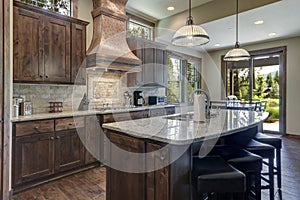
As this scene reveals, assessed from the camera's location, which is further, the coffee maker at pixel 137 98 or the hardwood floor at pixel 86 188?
the coffee maker at pixel 137 98

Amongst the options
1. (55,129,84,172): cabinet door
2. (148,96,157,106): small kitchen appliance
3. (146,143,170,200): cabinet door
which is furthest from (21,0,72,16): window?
(146,143,170,200): cabinet door

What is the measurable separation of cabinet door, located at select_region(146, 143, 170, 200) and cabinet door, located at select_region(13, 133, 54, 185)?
1851mm

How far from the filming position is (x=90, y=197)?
8.17 ft

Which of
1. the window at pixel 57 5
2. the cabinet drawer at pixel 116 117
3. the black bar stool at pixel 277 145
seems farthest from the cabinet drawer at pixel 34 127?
the black bar stool at pixel 277 145

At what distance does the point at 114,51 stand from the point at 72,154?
201 centimetres

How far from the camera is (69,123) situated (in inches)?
123

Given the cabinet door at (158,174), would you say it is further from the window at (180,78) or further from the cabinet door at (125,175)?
the window at (180,78)

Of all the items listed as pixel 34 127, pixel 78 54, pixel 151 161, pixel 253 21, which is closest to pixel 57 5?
pixel 78 54

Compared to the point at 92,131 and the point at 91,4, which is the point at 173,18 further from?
the point at 92,131

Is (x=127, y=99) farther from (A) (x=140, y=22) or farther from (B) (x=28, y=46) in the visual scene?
(B) (x=28, y=46)

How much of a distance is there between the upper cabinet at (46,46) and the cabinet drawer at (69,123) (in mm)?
670

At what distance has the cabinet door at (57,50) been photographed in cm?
314

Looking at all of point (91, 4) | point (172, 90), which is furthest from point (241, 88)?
point (91, 4)

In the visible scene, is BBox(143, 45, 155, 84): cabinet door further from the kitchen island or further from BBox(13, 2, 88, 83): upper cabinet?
the kitchen island
